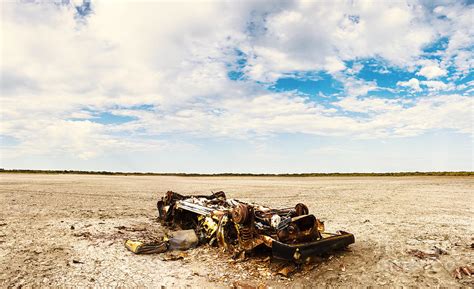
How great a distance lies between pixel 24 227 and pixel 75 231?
1.33m

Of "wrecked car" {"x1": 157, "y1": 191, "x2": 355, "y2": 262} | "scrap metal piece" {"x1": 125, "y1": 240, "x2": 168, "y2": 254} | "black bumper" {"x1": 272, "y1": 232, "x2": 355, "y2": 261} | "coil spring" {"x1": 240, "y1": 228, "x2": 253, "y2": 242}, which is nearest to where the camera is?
"black bumper" {"x1": 272, "y1": 232, "x2": 355, "y2": 261}

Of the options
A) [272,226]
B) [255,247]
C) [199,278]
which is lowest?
[199,278]

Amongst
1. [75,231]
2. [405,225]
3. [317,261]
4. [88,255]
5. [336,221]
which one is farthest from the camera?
[336,221]

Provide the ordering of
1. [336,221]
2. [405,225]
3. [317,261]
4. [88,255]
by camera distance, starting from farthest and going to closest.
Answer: [336,221]
[405,225]
[88,255]
[317,261]

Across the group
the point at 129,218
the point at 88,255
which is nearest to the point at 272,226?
the point at 88,255

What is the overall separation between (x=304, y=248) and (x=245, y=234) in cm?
114

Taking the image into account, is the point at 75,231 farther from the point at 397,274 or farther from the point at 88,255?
the point at 397,274

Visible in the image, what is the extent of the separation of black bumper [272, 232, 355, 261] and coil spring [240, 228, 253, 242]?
2.68 ft

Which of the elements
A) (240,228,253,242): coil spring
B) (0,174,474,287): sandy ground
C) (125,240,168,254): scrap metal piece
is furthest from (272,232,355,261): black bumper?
(125,240,168,254): scrap metal piece

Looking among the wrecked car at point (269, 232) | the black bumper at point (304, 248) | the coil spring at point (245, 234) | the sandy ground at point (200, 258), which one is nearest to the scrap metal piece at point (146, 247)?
the sandy ground at point (200, 258)

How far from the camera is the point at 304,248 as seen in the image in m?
5.15

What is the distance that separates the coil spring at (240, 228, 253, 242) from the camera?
5801mm

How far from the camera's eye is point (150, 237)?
781cm

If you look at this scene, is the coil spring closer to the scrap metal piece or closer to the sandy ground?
the sandy ground
